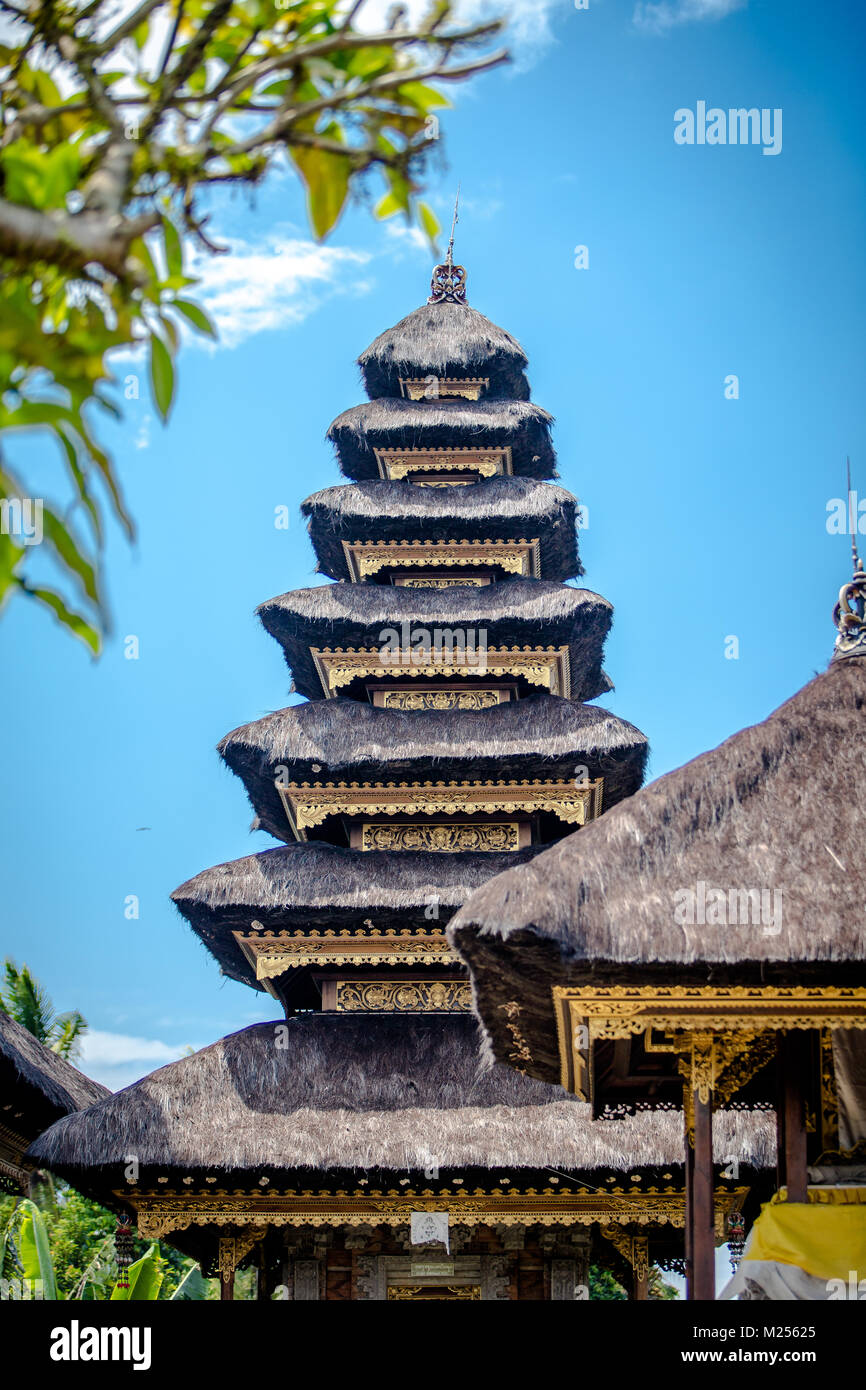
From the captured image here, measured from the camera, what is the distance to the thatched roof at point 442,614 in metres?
16.0

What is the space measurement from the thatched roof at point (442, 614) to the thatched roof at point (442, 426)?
8.94 ft

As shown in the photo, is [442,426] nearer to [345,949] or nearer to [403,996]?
[345,949]

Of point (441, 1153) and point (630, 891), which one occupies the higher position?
point (630, 891)

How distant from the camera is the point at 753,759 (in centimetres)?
827

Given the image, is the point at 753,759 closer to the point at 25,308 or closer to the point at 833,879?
the point at 833,879

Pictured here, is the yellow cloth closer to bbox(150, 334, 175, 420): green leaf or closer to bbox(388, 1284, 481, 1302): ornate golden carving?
bbox(388, 1284, 481, 1302): ornate golden carving

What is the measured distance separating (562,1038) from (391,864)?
237 inches

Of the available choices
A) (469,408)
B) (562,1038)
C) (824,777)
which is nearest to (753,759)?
(824,777)

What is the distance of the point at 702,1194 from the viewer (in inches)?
311

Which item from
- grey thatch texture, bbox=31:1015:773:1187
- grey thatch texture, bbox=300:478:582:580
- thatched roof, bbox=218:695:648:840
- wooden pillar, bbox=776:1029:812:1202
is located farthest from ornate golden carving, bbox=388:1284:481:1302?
grey thatch texture, bbox=300:478:582:580

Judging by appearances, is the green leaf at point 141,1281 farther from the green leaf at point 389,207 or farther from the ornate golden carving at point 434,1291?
the green leaf at point 389,207

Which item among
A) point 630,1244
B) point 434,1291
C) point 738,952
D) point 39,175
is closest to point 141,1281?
point 434,1291

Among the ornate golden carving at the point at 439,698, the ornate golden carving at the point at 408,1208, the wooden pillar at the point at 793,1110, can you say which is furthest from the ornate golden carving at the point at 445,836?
the wooden pillar at the point at 793,1110

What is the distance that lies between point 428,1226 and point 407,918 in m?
2.92
